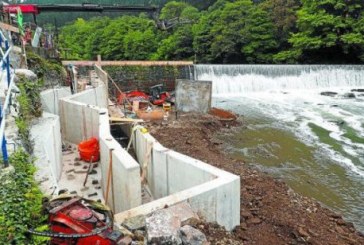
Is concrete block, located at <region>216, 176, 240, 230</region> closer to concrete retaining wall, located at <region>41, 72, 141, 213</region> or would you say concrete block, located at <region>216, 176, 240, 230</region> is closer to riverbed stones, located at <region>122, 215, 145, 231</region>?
riverbed stones, located at <region>122, 215, 145, 231</region>

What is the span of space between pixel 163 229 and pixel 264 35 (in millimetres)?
35017

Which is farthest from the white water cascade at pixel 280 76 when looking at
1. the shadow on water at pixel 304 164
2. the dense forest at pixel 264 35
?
the shadow on water at pixel 304 164

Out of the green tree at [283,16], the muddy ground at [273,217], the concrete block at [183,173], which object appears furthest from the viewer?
the green tree at [283,16]

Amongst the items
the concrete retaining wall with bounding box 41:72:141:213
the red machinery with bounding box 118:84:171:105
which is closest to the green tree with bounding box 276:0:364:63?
the red machinery with bounding box 118:84:171:105

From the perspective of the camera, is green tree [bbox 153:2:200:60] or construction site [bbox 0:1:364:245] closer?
construction site [bbox 0:1:364:245]

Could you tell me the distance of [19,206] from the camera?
3822 millimetres

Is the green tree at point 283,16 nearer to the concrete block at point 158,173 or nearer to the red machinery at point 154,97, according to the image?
the red machinery at point 154,97

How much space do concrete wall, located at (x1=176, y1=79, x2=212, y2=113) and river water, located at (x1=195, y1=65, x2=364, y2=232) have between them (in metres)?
2.49

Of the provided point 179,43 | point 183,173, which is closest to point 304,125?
point 183,173

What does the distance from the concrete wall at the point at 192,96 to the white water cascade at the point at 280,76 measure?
8.58m

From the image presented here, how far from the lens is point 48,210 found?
4191 millimetres

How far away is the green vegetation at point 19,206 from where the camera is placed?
3.42 meters

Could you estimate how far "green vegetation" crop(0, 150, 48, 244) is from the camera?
342 cm

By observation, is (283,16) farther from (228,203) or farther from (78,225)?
(78,225)
